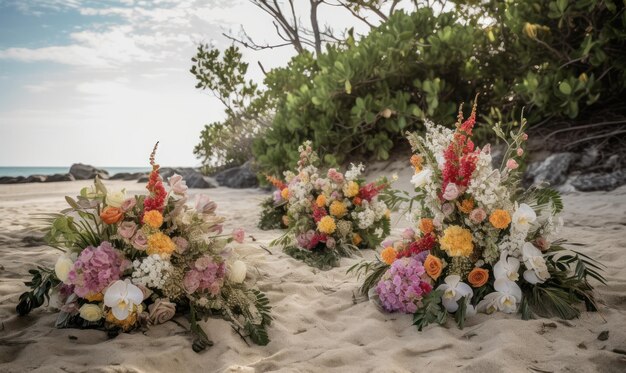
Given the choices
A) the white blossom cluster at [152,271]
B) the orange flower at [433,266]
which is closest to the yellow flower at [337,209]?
the orange flower at [433,266]

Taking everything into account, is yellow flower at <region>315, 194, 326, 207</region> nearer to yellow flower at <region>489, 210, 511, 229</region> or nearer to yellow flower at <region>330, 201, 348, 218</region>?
yellow flower at <region>330, 201, 348, 218</region>

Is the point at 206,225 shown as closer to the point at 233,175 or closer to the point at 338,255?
the point at 338,255

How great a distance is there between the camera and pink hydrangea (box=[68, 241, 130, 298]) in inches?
89.0

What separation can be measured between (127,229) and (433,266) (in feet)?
6.11

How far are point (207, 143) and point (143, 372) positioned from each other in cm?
1633

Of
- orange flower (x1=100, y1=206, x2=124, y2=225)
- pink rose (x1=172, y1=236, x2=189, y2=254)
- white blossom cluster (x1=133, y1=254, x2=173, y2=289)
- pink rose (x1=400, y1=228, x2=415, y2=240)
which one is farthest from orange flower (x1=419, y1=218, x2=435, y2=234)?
orange flower (x1=100, y1=206, x2=124, y2=225)

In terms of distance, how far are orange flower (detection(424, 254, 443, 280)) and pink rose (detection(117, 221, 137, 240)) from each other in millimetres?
1797

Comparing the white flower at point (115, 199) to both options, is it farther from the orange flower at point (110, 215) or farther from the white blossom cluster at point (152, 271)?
the white blossom cluster at point (152, 271)

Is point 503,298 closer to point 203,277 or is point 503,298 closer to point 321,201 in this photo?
point 203,277

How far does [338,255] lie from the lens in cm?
429

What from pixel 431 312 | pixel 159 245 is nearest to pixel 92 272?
pixel 159 245

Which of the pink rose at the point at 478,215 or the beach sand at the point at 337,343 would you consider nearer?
the beach sand at the point at 337,343

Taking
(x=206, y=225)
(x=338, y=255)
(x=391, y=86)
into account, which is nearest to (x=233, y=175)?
(x=391, y=86)

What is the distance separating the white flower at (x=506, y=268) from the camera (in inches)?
101
